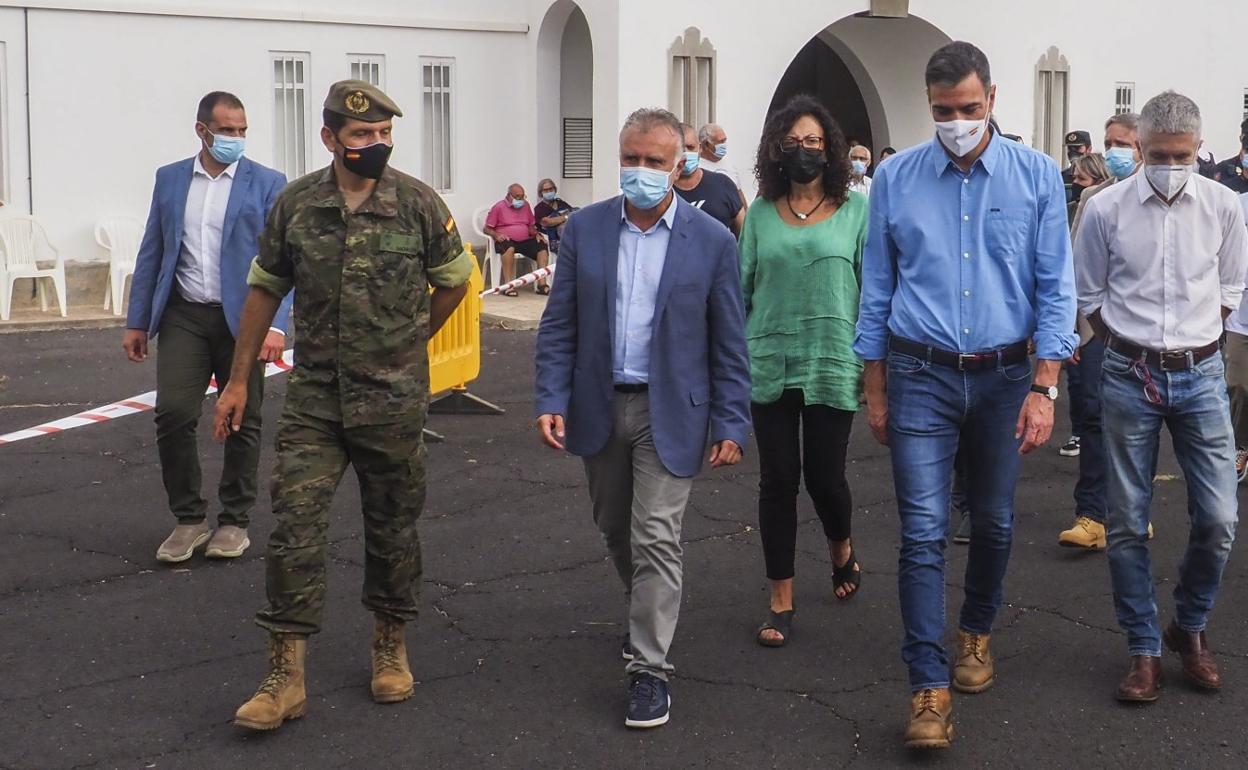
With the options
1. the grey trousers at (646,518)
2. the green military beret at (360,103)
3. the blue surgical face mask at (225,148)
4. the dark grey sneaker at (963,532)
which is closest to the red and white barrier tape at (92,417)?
the blue surgical face mask at (225,148)

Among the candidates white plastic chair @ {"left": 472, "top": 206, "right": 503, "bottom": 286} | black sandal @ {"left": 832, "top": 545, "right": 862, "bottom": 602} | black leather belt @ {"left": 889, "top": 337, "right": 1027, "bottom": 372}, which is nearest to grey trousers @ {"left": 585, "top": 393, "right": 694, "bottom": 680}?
black leather belt @ {"left": 889, "top": 337, "right": 1027, "bottom": 372}

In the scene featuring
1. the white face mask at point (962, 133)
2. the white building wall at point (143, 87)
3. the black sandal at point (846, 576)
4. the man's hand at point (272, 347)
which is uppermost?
the white building wall at point (143, 87)

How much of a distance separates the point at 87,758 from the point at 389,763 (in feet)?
2.97

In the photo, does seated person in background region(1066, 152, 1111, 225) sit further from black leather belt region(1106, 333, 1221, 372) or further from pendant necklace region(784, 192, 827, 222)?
black leather belt region(1106, 333, 1221, 372)

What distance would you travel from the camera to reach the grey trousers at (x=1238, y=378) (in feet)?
27.3

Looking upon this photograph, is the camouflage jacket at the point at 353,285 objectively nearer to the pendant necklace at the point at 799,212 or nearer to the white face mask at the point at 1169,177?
the pendant necklace at the point at 799,212

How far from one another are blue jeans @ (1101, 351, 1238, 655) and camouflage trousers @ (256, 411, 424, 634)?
2.34 m

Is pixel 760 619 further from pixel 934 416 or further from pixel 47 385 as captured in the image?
pixel 47 385

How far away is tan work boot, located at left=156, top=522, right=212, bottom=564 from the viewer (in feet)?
23.6

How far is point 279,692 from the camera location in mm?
5098

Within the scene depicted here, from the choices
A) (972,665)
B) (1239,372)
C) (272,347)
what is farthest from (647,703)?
(1239,372)

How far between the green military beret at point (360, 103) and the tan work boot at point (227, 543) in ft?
8.62

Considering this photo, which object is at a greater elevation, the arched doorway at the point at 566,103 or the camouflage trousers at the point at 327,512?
the arched doorway at the point at 566,103

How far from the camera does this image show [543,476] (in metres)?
9.19
